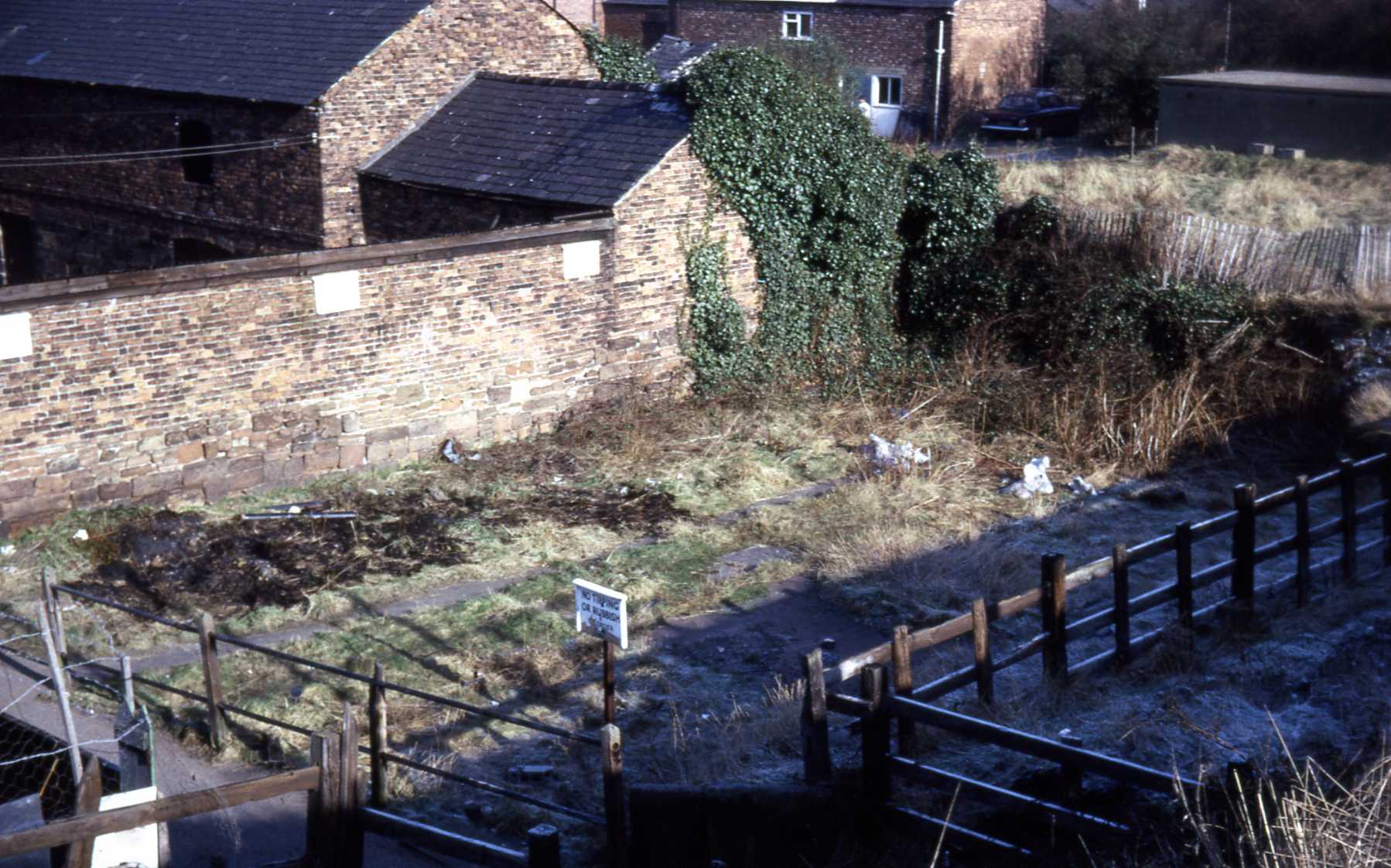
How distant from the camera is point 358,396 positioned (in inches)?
556

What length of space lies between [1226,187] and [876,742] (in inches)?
845

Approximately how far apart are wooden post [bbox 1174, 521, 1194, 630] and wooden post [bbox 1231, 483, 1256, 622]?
404mm

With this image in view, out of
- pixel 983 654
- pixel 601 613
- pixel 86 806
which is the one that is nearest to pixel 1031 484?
pixel 983 654

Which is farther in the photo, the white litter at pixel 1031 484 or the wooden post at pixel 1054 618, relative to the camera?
the white litter at pixel 1031 484

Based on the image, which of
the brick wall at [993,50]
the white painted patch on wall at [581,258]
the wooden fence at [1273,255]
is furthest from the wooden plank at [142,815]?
the brick wall at [993,50]

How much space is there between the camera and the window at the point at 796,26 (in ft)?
136

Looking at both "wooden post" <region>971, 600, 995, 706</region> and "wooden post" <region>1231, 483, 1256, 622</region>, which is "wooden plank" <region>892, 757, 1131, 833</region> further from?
"wooden post" <region>1231, 483, 1256, 622</region>

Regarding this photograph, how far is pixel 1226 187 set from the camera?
24.9 meters

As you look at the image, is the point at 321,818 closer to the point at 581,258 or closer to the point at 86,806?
the point at 86,806

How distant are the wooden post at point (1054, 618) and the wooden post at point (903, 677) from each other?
1.62 m

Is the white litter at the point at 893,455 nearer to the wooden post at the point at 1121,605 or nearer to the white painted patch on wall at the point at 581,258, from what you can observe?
the white painted patch on wall at the point at 581,258

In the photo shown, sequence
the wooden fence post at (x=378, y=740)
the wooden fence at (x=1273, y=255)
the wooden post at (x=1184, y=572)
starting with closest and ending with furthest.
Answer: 1. the wooden fence post at (x=378, y=740)
2. the wooden post at (x=1184, y=572)
3. the wooden fence at (x=1273, y=255)

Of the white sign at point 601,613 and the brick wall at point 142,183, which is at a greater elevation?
the brick wall at point 142,183

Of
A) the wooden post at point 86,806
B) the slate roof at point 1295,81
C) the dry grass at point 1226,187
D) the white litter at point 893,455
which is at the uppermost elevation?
the slate roof at point 1295,81
